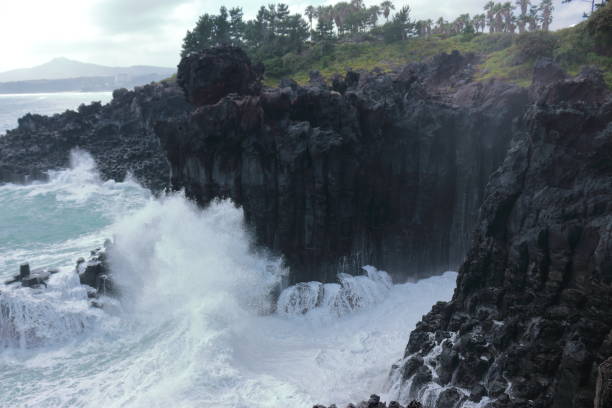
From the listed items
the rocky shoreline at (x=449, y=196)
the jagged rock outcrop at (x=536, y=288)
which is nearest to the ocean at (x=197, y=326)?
the rocky shoreline at (x=449, y=196)

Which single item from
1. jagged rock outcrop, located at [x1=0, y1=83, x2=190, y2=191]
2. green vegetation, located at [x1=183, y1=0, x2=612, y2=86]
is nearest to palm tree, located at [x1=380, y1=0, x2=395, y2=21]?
green vegetation, located at [x1=183, y1=0, x2=612, y2=86]

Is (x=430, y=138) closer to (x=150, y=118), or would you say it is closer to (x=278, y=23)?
(x=150, y=118)

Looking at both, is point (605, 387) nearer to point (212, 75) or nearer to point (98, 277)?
point (98, 277)

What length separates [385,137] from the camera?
2902 centimetres

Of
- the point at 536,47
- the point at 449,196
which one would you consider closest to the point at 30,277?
the point at 449,196

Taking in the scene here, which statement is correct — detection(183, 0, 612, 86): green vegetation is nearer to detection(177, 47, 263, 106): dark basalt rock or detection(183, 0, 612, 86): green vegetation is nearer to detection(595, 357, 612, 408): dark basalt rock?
detection(177, 47, 263, 106): dark basalt rock

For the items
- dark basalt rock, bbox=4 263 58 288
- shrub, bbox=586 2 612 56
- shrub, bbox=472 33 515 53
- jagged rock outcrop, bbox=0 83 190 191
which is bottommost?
dark basalt rock, bbox=4 263 58 288

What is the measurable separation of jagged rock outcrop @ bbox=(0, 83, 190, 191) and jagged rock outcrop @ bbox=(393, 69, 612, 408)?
4028 cm

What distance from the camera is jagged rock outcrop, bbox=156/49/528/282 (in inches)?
1072

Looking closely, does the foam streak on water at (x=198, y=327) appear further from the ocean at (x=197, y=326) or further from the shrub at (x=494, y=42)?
the shrub at (x=494, y=42)

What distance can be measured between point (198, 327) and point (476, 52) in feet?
170

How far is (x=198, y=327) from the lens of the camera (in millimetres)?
22719

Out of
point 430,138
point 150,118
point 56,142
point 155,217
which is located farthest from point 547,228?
point 56,142

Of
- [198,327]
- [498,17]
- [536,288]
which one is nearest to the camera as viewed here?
[536,288]
